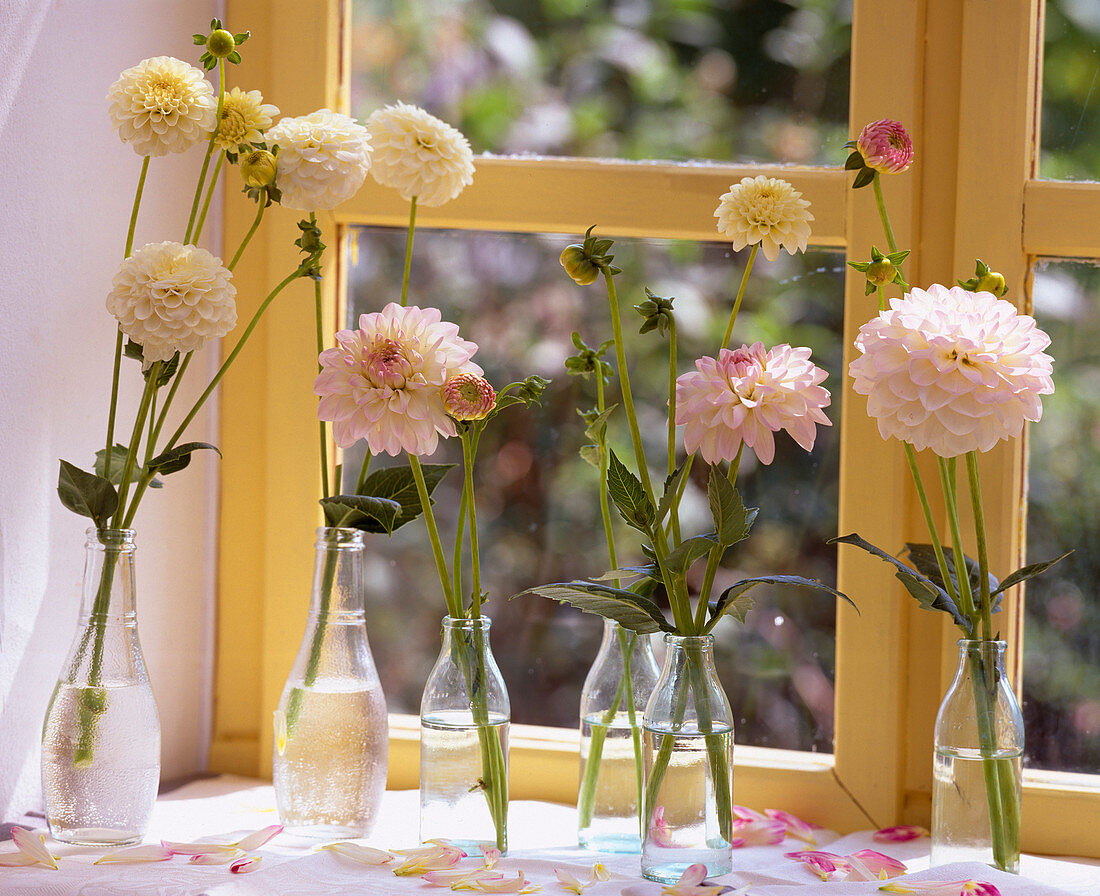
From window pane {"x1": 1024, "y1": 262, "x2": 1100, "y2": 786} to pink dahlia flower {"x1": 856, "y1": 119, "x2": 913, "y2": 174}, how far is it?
0.28m

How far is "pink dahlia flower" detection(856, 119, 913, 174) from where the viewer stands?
2.67 ft

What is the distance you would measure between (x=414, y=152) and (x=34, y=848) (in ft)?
1.98

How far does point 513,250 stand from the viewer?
1121 millimetres

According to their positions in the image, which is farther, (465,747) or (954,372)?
(465,747)

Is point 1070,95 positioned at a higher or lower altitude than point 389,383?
higher

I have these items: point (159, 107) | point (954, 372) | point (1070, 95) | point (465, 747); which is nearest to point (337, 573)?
point (465, 747)

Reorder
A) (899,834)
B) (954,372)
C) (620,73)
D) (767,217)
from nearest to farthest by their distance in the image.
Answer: (954,372)
(767,217)
(899,834)
(620,73)

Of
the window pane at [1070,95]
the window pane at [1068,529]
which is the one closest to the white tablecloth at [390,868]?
the window pane at [1068,529]

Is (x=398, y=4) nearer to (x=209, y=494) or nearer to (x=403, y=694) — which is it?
(x=209, y=494)

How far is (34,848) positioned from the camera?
80cm

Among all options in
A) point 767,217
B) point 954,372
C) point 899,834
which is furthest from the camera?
point 899,834

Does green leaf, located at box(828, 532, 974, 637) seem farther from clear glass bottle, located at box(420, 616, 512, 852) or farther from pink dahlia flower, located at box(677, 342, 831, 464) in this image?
clear glass bottle, located at box(420, 616, 512, 852)

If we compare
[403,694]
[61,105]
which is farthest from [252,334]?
[403,694]

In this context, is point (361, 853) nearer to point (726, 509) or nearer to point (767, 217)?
point (726, 509)
